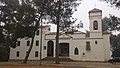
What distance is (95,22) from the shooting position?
5197cm

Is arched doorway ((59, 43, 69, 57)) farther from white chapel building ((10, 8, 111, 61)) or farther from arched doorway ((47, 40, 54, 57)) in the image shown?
arched doorway ((47, 40, 54, 57))

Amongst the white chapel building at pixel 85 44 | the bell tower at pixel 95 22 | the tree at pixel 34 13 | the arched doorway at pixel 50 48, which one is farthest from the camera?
the arched doorway at pixel 50 48

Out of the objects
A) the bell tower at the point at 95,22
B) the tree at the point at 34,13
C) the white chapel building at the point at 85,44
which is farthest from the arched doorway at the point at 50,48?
the tree at the point at 34,13

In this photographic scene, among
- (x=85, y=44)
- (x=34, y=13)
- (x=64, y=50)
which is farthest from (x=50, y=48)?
(x=34, y=13)

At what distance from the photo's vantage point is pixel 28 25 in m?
35.5

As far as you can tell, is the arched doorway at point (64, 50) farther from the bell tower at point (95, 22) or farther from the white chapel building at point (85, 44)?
the bell tower at point (95, 22)

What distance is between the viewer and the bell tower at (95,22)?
168 ft

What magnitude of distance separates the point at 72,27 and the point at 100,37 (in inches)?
694

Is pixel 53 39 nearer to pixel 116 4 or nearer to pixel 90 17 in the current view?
pixel 90 17

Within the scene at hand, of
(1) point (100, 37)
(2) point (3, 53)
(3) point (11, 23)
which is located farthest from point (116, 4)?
(2) point (3, 53)

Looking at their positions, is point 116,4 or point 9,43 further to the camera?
point 9,43

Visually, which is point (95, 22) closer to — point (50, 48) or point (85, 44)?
point (85, 44)

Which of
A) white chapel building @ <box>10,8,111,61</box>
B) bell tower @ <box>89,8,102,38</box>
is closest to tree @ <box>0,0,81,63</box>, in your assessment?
white chapel building @ <box>10,8,111,61</box>

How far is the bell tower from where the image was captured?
168ft
